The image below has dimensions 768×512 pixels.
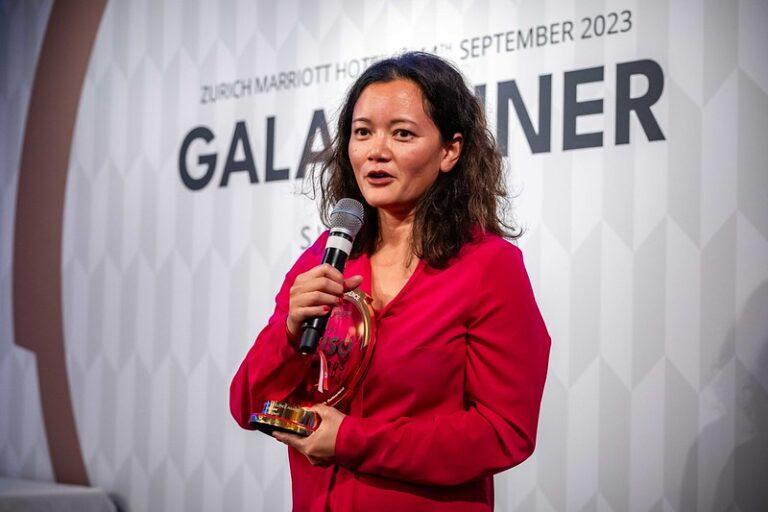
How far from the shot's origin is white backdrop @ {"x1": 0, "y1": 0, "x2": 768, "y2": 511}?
7.98 feet

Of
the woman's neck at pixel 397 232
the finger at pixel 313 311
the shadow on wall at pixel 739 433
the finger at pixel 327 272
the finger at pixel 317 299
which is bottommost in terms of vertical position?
the shadow on wall at pixel 739 433

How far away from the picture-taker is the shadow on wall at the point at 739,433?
7.72ft

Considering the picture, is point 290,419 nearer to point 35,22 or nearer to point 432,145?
point 432,145

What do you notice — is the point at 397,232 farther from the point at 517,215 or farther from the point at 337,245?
the point at 517,215

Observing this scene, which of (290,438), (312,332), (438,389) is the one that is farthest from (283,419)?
(438,389)

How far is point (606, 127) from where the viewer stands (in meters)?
2.63

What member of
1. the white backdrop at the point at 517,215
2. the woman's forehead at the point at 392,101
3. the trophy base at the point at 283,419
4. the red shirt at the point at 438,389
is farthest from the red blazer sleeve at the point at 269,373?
the white backdrop at the point at 517,215

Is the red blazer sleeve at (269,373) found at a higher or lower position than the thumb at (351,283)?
lower

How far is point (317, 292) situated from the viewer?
1373 mm

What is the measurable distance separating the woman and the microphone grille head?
0.12 ft

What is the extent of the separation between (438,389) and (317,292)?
11.1 inches

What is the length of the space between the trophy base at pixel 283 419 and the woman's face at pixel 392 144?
40cm

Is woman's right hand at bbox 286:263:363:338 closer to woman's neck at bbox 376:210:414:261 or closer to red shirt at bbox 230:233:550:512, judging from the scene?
red shirt at bbox 230:233:550:512

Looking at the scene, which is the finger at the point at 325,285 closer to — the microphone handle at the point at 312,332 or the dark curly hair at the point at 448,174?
the microphone handle at the point at 312,332
